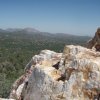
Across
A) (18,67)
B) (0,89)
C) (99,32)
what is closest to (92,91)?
(99,32)

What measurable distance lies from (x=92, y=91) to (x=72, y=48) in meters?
4.60

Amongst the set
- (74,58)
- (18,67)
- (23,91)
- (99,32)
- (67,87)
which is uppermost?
(99,32)

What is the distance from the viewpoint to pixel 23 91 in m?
16.8

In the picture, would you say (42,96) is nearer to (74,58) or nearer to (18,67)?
(74,58)

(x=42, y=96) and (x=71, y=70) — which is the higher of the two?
(x=71, y=70)

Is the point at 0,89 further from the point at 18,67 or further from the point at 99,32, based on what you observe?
the point at 18,67

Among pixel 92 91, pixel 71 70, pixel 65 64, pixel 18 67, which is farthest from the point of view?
pixel 18 67

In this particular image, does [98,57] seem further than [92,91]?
Yes

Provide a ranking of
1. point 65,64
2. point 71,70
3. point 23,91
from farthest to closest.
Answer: point 23,91 → point 65,64 → point 71,70

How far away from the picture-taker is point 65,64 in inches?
604

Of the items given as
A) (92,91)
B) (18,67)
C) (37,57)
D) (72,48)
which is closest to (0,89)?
(37,57)

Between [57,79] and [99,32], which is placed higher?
[99,32]

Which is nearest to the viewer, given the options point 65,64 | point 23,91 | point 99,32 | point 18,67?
point 65,64

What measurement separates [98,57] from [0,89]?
45.3m
